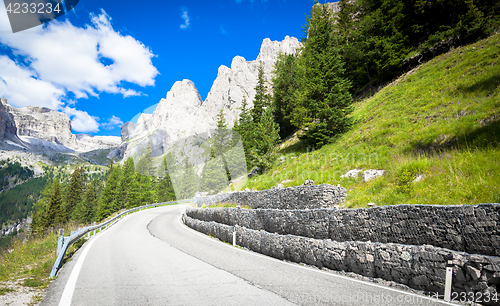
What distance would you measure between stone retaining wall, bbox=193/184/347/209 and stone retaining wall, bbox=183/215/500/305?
2.63 meters

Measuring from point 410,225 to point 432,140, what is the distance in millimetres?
7522

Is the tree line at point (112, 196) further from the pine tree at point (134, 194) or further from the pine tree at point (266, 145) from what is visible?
the pine tree at point (266, 145)

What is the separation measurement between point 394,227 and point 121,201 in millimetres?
58420

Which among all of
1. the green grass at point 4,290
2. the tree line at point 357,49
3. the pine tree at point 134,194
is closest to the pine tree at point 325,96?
the tree line at point 357,49

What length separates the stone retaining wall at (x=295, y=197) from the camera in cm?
935

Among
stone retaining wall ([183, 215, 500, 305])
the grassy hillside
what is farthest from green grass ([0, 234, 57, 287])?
the grassy hillside

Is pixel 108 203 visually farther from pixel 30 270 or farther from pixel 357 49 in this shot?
pixel 357 49

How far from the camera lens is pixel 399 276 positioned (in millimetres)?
4543

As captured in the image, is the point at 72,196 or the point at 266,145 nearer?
the point at 266,145

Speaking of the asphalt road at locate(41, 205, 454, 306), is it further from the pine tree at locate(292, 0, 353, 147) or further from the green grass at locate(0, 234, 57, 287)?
the pine tree at locate(292, 0, 353, 147)

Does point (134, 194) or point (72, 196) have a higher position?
→ point (72, 196)

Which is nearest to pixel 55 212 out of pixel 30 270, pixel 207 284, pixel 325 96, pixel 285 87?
pixel 285 87

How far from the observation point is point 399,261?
4551 mm

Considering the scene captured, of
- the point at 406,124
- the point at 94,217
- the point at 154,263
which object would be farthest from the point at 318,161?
the point at 94,217
